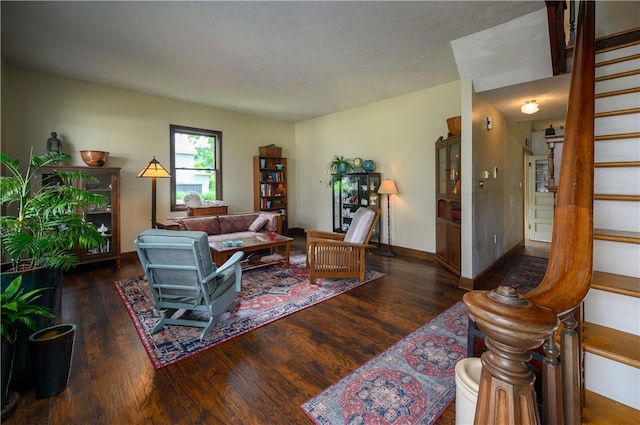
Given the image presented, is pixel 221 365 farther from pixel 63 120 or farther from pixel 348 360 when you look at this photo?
pixel 63 120

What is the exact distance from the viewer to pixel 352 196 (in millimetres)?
5703

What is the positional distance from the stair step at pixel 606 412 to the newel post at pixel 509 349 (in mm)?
655

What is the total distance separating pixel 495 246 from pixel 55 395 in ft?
16.4

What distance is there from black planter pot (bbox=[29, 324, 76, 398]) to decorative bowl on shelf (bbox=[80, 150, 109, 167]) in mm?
3312

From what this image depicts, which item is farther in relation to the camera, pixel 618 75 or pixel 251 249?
pixel 251 249

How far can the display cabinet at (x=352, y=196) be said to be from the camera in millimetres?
5395

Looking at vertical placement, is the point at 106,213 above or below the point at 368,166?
below

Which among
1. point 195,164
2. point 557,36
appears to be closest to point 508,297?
point 557,36

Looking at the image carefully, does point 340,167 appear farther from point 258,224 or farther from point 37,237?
point 37,237

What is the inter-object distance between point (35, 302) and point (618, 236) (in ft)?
11.4

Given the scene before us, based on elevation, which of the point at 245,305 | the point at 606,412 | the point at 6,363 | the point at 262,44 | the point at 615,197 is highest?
the point at 262,44

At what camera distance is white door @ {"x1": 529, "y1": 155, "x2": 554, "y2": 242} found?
233 inches

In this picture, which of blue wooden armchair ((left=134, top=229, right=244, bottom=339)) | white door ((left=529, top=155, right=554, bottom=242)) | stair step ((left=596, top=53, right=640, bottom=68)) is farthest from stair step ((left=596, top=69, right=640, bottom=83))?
white door ((left=529, top=155, right=554, bottom=242))

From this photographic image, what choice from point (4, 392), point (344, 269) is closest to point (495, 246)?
point (344, 269)
